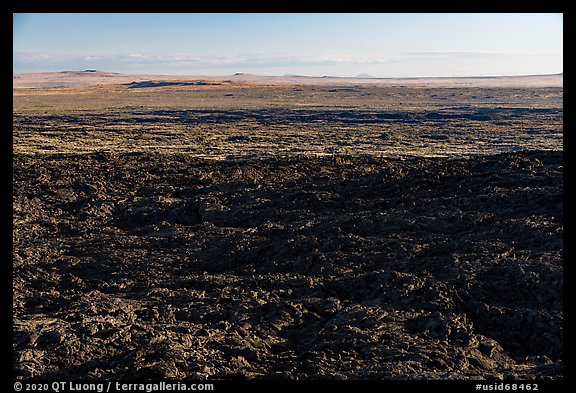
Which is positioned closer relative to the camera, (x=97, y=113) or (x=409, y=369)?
(x=409, y=369)

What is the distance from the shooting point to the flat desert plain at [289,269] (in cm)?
678

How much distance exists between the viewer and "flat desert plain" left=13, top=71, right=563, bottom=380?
22.2 feet

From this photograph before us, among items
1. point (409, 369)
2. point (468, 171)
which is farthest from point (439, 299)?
point (468, 171)

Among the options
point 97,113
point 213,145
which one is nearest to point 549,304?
point 213,145

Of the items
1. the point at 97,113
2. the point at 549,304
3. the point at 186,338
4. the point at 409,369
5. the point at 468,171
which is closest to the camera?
the point at 409,369

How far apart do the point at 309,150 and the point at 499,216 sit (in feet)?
68.9

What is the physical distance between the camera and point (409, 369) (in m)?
6.27

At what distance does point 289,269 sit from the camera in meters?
10.3

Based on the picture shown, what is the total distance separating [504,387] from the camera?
421 cm

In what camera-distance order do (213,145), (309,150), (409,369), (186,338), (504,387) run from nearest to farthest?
(504,387) < (409,369) < (186,338) < (309,150) < (213,145)
